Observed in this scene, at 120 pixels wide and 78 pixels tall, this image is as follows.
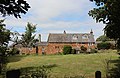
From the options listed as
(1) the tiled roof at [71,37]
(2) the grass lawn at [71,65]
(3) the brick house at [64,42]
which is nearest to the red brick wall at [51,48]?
(3) the brick house at [64,42]

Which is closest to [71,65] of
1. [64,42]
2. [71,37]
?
[64,42]

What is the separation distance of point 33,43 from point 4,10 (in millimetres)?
82988

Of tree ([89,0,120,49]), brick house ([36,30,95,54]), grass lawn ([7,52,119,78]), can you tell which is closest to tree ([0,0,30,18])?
grass lawn ([7,52,119,78])

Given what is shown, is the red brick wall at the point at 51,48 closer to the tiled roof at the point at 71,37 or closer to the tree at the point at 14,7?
the tiled roof at the point at 71,37

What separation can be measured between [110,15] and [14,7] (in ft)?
58.0

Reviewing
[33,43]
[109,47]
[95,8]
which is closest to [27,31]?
[33,43]

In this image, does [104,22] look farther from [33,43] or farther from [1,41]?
[33,43]

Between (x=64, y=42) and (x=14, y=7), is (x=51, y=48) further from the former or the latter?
(x=14, y=7)

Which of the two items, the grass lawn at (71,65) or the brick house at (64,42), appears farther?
the brick house at (64,42)

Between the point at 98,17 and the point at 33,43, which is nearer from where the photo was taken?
the point at 98,17

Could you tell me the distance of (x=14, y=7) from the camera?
9.27m

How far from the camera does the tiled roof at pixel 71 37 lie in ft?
328

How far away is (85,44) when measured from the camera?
333 ft

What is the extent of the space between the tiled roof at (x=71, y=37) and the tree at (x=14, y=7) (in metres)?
89.6
